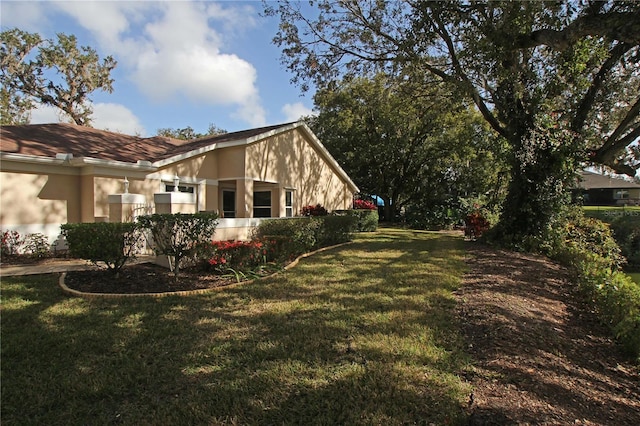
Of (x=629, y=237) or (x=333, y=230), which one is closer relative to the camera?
(x=333, y=230)

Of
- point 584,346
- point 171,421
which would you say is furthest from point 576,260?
point 171,421

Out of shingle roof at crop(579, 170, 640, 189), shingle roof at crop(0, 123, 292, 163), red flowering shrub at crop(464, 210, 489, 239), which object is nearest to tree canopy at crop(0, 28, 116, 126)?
shingle roof at crop(0, 123, 292, 163)

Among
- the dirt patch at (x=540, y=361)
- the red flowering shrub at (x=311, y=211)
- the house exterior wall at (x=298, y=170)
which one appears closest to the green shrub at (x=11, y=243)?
the house exterior wall at (x=298, y=170)

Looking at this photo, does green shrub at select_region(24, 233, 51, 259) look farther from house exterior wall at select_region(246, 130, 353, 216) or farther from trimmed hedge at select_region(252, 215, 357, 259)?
house exterior wall at select_region(246, 130, 353, 216)

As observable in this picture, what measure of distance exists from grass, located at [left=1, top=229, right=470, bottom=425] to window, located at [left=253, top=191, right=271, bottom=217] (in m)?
10.1

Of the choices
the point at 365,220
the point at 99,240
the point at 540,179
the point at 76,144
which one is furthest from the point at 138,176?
the point at 540,179

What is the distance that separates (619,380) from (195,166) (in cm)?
1278

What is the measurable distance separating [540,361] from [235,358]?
139 inches

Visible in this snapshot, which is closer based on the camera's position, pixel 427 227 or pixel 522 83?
pixel 522 83

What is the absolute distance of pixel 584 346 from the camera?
15.2 feet

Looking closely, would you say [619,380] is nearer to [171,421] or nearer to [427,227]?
[171,421]

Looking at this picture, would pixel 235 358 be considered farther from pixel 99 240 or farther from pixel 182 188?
pixel 182 188

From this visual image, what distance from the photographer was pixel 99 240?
20.6 ft

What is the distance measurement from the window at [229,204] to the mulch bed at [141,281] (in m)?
7.22
